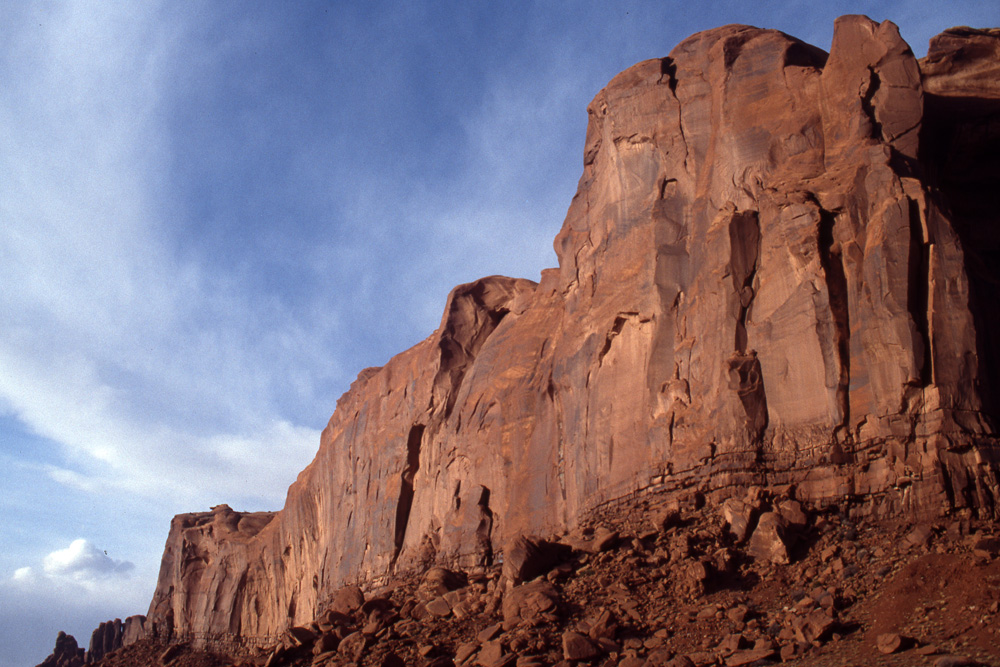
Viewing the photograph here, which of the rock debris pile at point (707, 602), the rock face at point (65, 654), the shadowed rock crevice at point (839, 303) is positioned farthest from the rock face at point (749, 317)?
the rock face at point (65, 654)

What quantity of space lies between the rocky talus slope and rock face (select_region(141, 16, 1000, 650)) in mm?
78

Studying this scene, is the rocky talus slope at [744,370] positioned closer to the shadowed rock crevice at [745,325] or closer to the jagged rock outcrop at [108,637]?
the shadowed rock crevice at [745,325]

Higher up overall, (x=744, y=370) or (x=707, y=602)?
(x=744, y=370)

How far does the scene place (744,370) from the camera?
85.7 ft

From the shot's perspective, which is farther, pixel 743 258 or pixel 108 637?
pixel 108 637

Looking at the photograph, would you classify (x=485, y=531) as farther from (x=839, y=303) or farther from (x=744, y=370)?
(x=839, y=303)

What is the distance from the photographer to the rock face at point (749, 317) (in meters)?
23.3

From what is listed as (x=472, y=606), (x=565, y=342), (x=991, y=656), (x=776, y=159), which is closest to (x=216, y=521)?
(x=565, y=342)

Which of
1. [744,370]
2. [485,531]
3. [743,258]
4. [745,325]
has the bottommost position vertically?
[485,531]

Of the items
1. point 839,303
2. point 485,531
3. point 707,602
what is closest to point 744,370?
point 839,303

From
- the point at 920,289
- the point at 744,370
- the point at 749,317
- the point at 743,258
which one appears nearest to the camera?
the point at 920,289

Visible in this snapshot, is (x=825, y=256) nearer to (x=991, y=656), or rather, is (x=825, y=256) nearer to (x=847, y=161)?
(x=847, y=161)

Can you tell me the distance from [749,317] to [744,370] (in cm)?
172

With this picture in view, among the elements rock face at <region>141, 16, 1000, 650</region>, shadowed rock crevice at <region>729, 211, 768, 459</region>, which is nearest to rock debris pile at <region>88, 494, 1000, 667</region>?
→ rock face at <region>141, 16, 1000, 650</region>
